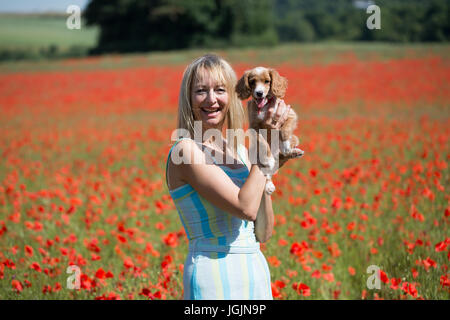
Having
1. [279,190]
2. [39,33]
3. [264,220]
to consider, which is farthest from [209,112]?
[39,33]

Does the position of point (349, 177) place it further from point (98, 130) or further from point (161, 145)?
point (98, 130)

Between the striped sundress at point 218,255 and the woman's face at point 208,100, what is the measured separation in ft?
0.66

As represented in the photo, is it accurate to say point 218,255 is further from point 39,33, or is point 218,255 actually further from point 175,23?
point 39,33

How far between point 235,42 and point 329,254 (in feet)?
122

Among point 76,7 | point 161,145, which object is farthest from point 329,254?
point 161,145

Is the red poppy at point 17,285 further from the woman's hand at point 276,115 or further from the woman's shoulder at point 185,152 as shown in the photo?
the woman's hand at point 276,115

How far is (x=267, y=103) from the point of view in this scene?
1823 millimetres

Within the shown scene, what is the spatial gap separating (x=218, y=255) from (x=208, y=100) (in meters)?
0.65

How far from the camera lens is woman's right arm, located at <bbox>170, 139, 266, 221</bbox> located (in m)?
1.72

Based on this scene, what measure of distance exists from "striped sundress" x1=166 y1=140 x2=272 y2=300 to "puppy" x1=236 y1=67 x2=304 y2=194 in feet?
0.74

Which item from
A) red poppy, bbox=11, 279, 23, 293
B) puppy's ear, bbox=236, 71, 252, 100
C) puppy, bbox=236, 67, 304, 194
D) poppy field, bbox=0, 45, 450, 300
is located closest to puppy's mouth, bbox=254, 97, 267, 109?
puppy, bbox=236, 67, 304, 194

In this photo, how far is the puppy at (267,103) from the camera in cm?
175

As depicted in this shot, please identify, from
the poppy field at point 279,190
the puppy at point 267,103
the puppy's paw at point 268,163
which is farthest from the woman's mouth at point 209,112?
the poppy field at point 279,190

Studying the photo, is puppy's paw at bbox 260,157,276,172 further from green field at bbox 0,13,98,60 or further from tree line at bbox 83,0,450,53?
green field at bbox 0,13,98,60
